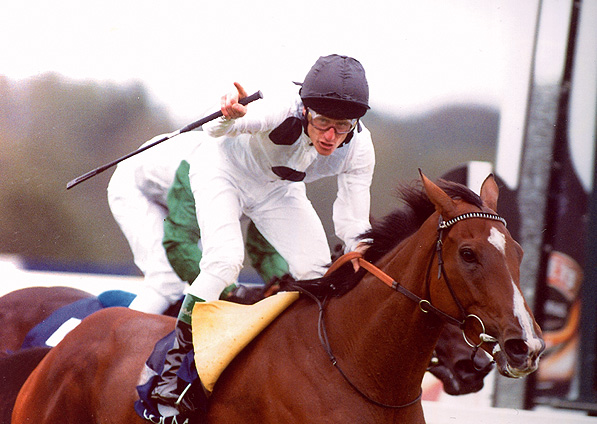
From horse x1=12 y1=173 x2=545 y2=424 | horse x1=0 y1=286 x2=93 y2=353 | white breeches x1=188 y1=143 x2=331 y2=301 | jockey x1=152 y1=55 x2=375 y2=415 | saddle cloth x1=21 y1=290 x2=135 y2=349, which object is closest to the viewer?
horse x1=12 y1=173 x2=545 y2=424

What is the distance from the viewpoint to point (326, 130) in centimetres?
271

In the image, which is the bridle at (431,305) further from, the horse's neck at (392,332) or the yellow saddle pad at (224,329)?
the yellow saddle pad at (224,329)

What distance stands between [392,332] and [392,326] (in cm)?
2

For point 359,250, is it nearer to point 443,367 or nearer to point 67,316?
point 443,367

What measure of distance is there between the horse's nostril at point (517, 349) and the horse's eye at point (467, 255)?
255 mm

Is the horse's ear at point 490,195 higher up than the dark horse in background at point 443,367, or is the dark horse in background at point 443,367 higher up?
the horse's ear at point 490,195

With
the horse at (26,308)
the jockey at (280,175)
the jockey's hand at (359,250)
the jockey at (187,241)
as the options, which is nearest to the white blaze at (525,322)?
the jockey's hand at (359,250)

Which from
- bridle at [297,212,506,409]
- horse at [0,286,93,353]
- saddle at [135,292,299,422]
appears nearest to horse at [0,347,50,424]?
horse at [0,286,93,353]

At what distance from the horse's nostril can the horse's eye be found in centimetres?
26

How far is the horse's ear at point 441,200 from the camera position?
6.68ft

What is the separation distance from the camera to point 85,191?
4.13m

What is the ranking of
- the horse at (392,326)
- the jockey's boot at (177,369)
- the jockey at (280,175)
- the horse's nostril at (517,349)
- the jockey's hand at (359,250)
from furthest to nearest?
1. the jockey at (280,175)
2. the jockey's boot at (177,369)
3. the jockey's hand at (359,250)
4. the horse at (392,326)
5. the horse's nostril at (517,349)

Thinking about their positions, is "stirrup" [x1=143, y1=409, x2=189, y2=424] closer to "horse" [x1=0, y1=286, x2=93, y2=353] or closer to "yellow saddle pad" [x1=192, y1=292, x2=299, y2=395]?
"yellow saddle pad" [x1=192, y1=292, x2=299, y2=395]

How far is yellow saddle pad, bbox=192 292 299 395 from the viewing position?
7.94ft
